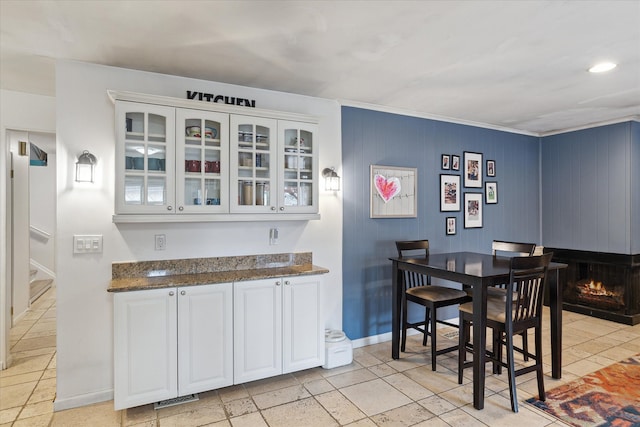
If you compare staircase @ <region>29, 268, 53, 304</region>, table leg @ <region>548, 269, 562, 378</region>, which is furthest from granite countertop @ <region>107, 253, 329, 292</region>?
staircase @ <region>29, 268, 53, 304</region>

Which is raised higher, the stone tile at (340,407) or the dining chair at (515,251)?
the dining chair at (515,251)

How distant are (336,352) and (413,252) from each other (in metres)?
1.45

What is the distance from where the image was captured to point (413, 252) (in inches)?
157

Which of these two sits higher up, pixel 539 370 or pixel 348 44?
pixel 348 44

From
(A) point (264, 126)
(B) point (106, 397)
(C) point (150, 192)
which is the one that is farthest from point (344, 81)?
(B) point (106, 397)

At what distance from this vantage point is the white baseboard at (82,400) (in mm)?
2531

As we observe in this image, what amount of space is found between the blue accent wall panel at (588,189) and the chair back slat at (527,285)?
9.11ft

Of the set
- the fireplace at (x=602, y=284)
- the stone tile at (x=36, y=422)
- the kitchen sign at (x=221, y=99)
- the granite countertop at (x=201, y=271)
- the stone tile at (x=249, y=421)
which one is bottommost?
the stone tile at (x=36, y=422)

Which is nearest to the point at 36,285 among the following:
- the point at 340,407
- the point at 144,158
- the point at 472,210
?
the point at 144,158

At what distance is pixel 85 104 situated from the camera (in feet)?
8.60

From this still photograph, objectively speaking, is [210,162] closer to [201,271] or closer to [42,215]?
[201,271]

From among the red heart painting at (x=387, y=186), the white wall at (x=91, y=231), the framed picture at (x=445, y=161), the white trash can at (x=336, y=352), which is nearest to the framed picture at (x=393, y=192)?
the red heart painting at (x=387, y=186)

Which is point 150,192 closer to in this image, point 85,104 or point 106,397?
point 85,104

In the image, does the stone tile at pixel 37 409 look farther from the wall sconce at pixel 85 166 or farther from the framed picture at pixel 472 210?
the framed picture at pixel 472 210
